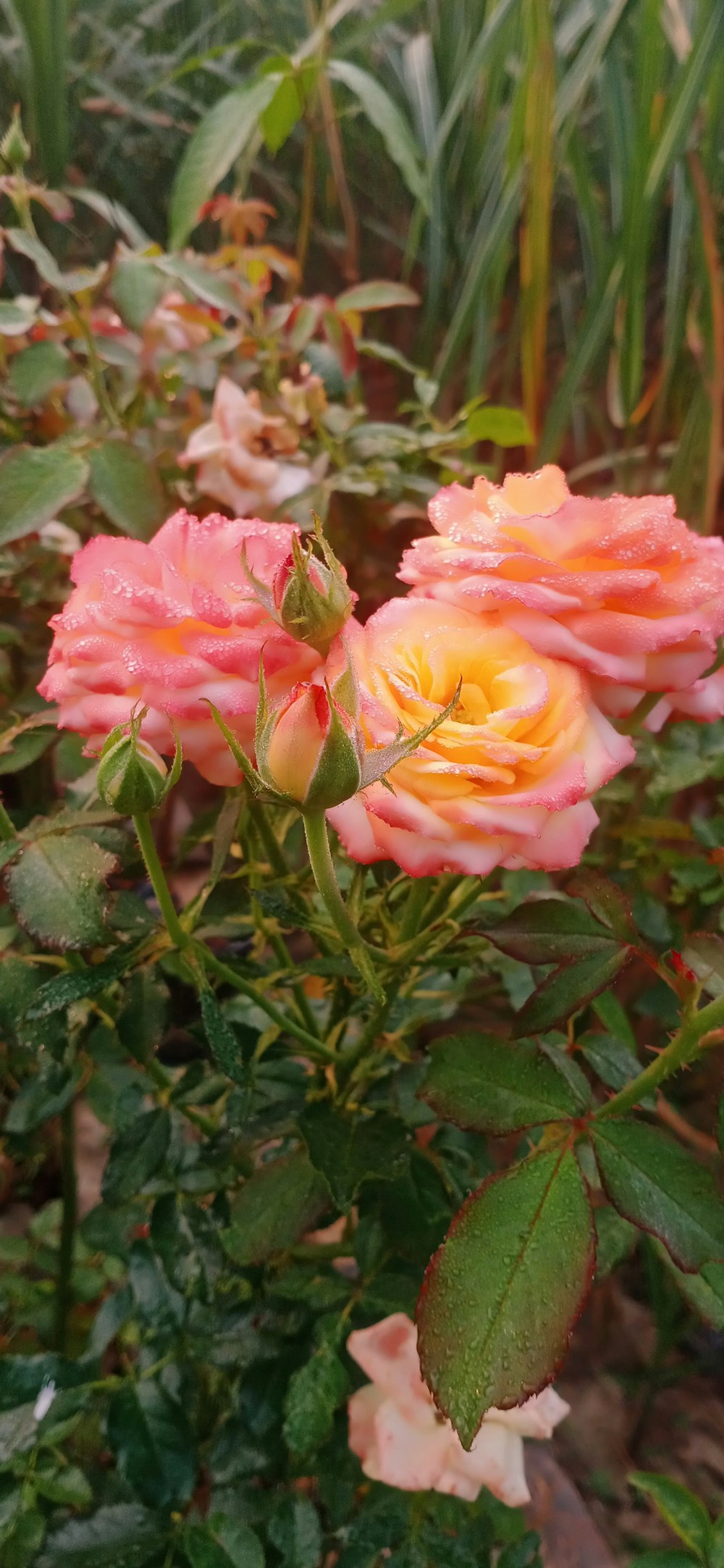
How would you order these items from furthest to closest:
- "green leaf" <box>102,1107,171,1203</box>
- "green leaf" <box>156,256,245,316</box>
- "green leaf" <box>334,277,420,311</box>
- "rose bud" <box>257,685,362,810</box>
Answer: "green leaf" <box>334,277,420,311</box>, "green leaf" <box>156,256,245,316</box>, "green leaf" <box>102,1107,171,1203</box>, "rose bud" <box>257,685,362,810</box>

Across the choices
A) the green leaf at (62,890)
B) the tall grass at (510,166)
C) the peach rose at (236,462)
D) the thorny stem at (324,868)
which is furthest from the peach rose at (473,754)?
the tall grass at (510,166)

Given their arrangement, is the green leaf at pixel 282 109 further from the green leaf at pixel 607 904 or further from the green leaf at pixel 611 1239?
the green leaf at pixel 611 1239

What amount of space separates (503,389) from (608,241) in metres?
0.20

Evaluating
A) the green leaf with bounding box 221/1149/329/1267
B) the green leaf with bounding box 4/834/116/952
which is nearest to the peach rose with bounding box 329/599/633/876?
the green leaf with bounding box 4/834/116/952

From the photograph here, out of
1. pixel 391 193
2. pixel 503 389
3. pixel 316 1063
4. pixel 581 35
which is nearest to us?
pixel 316 1063

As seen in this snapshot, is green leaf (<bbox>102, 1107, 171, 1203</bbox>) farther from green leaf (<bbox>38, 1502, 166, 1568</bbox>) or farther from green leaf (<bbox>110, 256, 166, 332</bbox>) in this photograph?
green leaf (<bbox>110, 256, 166, 332</bbox>)

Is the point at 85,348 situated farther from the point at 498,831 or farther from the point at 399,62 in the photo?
the point at 399,62

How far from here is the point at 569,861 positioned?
0.27m

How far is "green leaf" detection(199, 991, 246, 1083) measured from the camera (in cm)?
34

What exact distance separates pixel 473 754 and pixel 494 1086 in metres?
0.16

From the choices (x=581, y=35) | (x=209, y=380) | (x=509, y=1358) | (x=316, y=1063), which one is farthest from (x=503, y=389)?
(x=509, y=1358)

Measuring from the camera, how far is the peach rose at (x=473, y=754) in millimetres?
260

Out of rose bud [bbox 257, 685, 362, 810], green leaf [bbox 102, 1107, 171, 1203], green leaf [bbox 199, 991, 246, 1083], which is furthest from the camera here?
green leaf [bbox 102, 1107, 171, 1203]

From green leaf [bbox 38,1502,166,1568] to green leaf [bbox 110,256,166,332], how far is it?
2.15ft
